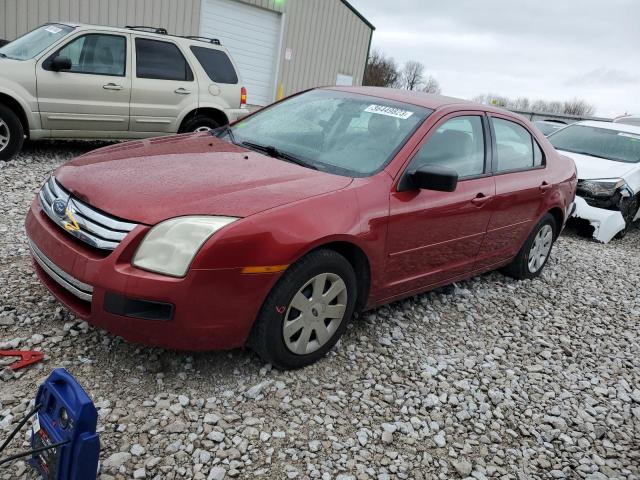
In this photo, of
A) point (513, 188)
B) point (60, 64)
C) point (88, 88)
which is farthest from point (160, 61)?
point (513, 188)

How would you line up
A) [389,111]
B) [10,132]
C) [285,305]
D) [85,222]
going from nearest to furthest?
[85,222] < [285,305] < [389,111] < [10,132]

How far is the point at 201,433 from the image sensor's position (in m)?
2.70

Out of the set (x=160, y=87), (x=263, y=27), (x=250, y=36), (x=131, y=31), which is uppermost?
(x=263, y=27)

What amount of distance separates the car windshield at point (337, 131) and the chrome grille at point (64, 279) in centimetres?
146

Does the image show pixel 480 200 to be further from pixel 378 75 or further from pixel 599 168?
pixel 378 75

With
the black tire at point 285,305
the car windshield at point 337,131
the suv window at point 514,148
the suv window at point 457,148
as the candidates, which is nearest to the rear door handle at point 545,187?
the suv window at point 514,148

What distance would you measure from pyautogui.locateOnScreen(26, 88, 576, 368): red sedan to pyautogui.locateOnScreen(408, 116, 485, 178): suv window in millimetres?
13

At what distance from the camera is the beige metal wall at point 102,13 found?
12422mm

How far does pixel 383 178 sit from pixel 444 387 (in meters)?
1.30

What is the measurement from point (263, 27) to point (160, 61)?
9335 mm

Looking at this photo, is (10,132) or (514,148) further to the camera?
(10,132)

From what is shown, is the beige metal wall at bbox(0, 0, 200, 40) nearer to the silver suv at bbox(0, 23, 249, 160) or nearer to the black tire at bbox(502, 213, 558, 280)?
the silver suv at bbox(0, 23, 249, 160)

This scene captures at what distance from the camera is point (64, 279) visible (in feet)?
9.44

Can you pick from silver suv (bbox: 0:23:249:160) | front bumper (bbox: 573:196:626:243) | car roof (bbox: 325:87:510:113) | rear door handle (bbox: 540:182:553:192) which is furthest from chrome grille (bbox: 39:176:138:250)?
front bumper (bbox: 573:196:626:243)
